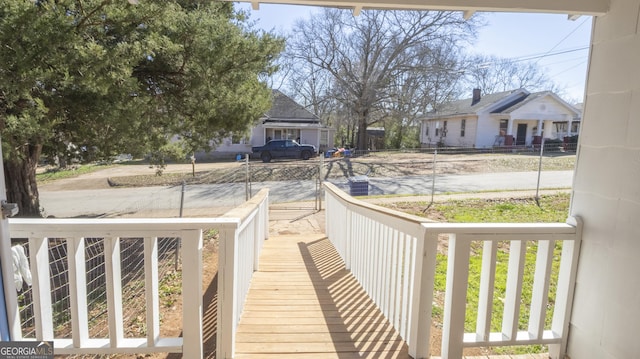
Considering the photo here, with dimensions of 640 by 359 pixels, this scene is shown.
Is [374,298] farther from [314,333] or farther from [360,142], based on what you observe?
[360,142]

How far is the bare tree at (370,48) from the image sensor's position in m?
19.8

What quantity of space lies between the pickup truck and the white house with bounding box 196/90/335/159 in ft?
9.30

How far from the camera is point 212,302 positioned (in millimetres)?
2961

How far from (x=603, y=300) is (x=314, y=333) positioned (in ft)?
5.36

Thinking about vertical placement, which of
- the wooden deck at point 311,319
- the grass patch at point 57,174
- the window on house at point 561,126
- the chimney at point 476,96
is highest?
the chimney at point 476,96

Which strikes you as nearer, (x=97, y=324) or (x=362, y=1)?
(x=362, y=1)

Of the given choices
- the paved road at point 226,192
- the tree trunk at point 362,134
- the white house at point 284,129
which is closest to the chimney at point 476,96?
the tree trunk at point 362,134

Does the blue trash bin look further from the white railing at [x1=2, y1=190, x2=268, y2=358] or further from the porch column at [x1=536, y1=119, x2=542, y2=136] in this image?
the porch column at [x1=536, y1=119, x2=542, y2=136]

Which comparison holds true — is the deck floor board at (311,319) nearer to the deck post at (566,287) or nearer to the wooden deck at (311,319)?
the wooden deck at (311,319)

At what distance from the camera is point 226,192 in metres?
11.0

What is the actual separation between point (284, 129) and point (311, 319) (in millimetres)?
21575

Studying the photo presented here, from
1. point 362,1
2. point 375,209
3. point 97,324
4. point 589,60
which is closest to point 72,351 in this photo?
point 97,324

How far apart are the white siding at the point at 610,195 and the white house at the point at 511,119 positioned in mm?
21101

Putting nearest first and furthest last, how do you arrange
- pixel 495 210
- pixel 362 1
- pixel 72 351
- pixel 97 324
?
pixel 72 351 → pixel 362 1 → pixel 97 324 → pixel 495 210
